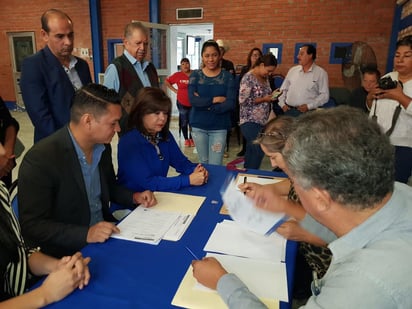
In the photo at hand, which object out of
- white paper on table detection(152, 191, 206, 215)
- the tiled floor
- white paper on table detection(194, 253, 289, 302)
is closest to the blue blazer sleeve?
white paper on table detection(152, 191, 206, 215)

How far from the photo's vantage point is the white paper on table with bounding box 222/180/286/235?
1.32 meters

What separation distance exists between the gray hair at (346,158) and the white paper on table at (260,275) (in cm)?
40

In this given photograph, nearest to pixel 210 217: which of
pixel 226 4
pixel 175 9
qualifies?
pixel 226 4

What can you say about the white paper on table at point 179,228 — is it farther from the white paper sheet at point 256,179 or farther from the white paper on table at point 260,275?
the white paper sheet at point 256,179

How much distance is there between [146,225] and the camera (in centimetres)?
130

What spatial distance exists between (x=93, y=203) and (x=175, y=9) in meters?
6.16

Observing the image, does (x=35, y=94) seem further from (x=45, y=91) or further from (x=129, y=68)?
(x=129, y=68)

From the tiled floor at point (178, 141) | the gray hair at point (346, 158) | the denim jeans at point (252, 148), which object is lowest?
the tiled floor at point (178, 141)

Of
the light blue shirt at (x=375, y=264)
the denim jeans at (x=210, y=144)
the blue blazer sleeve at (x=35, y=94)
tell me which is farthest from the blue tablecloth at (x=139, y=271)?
the denim jeans at (x=210, y=144)

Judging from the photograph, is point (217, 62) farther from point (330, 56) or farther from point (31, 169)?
point (330, 56)

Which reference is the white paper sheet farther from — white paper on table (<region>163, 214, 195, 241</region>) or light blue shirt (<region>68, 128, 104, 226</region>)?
light blue shirt (<region>68, 128, 104, 226</region>)

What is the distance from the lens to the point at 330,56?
5.75 m

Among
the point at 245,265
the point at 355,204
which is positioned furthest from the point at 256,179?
the point at 355,204

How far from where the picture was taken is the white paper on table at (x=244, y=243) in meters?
1.12
